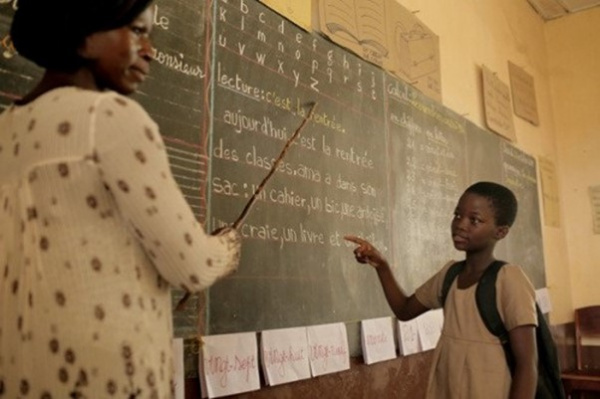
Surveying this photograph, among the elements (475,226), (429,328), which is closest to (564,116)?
(429,328)

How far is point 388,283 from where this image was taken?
6.01 ft

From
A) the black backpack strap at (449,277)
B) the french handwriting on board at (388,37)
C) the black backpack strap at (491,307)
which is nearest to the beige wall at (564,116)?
the french handwriting on board at (388,37)

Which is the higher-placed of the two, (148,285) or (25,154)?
(25,154)

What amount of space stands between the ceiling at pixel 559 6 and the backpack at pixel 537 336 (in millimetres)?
3599

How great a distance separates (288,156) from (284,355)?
657 mm

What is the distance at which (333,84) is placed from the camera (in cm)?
216

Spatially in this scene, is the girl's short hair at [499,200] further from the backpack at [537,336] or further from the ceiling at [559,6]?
the ceiling at [559,6]

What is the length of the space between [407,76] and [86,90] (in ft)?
6.93

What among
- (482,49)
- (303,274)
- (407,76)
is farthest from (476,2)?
(303,274)

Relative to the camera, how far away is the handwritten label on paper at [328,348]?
1873 millimetres

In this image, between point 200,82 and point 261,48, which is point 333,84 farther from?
point 200,82

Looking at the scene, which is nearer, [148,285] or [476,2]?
[148,285]

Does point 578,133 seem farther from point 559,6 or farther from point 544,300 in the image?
point 544,300

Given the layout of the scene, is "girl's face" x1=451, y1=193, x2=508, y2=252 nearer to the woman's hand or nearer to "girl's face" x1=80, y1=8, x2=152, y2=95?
the woman's hand
